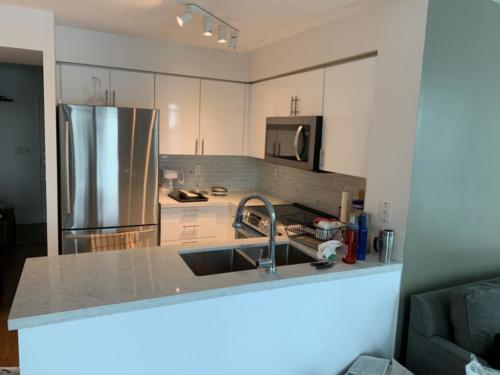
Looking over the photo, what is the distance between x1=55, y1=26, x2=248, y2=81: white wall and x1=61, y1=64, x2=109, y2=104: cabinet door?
0.21 feet

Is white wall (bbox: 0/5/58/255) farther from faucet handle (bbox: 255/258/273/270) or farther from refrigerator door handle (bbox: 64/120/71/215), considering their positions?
faucet handle (bbox: 255/258/273/270)

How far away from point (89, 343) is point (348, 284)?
1207 millimetres

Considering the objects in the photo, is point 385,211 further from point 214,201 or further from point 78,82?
point 78,82

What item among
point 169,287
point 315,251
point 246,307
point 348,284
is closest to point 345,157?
point 315,251

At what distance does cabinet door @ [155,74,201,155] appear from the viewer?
3.57 m

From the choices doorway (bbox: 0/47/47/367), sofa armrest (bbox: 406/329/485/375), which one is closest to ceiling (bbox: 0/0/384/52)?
sofa armrest (bbox: 406/329/485/375)

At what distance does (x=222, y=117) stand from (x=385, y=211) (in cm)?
218

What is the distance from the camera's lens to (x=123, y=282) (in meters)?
1.63

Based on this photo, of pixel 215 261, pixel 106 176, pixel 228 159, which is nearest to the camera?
pixel 215 261

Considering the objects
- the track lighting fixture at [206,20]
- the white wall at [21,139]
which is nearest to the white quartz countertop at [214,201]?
the track lighting fixture at [206,20]

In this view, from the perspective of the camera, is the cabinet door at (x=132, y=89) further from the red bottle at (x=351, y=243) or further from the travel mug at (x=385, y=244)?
the travel mug at (x=385, y=244)

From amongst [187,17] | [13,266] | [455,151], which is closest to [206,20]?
[187,17]

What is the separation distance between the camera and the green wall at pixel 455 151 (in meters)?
1.98

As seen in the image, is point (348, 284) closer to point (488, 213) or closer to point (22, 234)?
point (488, 213)
